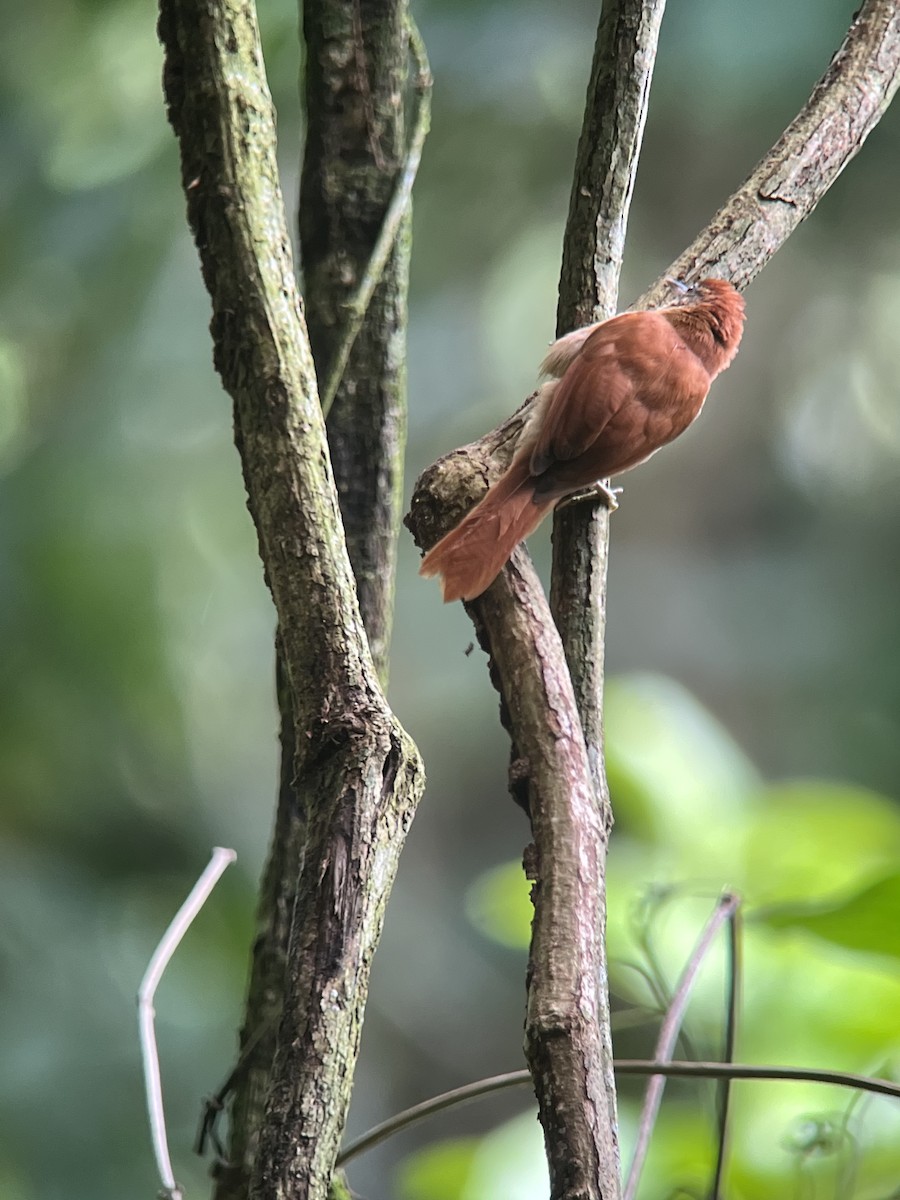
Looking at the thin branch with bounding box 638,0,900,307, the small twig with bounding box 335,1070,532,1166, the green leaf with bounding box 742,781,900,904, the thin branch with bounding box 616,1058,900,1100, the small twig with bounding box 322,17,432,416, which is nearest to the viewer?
the thin branch with bounding box 616,1058,900,1100

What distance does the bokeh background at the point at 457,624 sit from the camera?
1.65m

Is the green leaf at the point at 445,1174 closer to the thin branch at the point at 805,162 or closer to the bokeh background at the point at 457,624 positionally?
the bokeh background at the point at 457,624

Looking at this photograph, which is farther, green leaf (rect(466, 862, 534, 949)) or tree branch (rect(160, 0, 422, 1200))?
green leaf (rect(466, 862, 534, 949))

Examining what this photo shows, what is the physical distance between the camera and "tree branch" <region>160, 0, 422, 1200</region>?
712 mm

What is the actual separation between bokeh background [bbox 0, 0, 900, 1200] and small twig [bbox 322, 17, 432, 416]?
69 centimetres

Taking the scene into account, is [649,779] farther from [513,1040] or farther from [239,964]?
[513,1040]

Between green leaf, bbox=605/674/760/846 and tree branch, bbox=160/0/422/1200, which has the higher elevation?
green leaf, bbox=605/674/760/846

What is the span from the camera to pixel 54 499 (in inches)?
115

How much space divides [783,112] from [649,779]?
8.49 ft

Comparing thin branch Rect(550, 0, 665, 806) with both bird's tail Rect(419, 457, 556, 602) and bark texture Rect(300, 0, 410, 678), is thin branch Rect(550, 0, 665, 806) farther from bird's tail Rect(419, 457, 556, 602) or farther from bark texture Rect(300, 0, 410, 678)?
bark texture Rect(300, 0, 410, 678)

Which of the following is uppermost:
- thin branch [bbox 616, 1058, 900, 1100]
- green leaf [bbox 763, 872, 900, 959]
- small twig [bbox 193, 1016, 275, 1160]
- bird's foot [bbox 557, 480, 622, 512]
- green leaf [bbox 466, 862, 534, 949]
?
bird's foot [bbox 557, 480, 622, 512]

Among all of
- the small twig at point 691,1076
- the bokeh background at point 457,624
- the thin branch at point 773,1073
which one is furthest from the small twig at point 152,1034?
the bokeh background at point 457,624

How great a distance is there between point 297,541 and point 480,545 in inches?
9.3

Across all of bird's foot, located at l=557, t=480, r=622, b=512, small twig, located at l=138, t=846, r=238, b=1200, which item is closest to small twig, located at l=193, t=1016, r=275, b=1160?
small twig, located at l=138, t=846, r=238, b=1200
